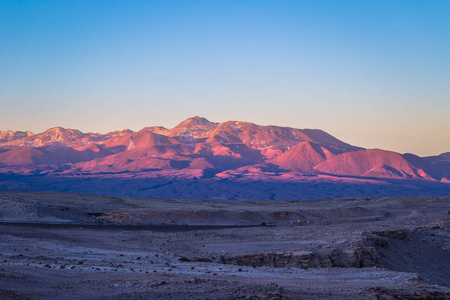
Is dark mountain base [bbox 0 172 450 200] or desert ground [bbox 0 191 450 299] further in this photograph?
dark mountain base [bbox 0 172 450 200]

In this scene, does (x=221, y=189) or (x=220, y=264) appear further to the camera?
(x=221, y=189)

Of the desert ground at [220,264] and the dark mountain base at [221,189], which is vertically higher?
the desert ground at [220,264]

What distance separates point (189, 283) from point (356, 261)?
598 inches

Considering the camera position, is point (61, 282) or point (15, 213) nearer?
point (61, 282)

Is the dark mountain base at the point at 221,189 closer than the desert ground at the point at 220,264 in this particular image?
No

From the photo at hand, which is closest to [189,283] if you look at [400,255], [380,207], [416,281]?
[416,281]

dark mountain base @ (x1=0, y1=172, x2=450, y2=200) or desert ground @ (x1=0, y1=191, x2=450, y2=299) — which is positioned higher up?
desert ground @ (x1=0, y1=191, x2=450, y2=299)

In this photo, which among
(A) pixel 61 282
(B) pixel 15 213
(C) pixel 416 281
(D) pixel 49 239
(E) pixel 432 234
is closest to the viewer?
(A) pixel 61 282

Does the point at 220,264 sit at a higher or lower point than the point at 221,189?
higher

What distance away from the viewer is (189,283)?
53.1 feet

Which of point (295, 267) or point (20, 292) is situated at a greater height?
point (20, 292)

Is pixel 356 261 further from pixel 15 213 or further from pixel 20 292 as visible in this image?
pixel 15 213

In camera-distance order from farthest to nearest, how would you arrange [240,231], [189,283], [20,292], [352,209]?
[352,209] < [240,231] < [189,283] < [20,292]

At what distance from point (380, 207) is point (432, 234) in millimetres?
42655
